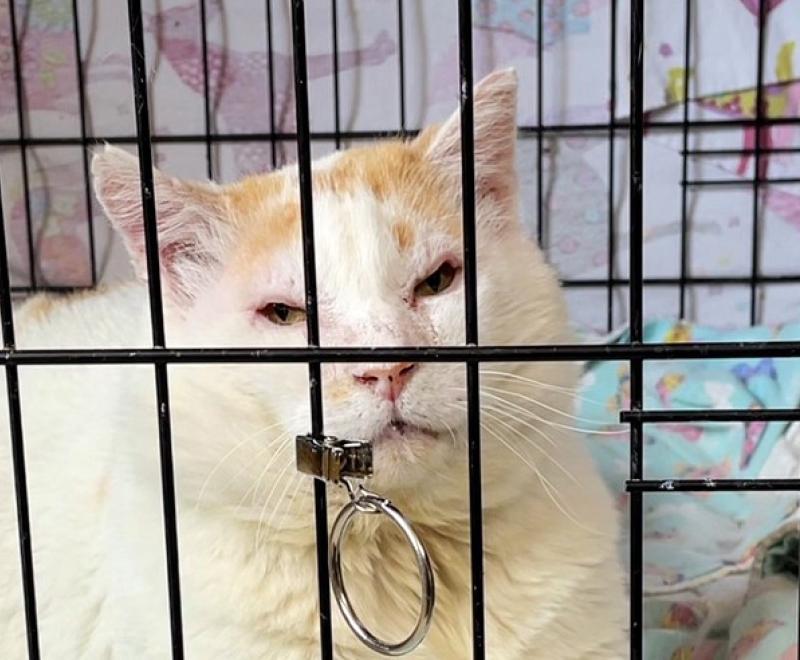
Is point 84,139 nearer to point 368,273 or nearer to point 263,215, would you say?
point 263,215

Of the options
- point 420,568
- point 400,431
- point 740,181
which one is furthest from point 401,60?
point 420,568

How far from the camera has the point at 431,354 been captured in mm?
626

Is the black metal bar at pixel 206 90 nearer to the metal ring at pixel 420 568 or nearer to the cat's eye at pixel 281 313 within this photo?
the cat's eye at pixel 281 313

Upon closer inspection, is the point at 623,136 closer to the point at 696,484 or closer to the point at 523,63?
the point at 523,63

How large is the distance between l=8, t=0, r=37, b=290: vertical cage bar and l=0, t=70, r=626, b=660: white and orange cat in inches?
43.5

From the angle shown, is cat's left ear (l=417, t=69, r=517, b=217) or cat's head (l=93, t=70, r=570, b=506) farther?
cat's left ear (l=417, t=69, r=517, b=217)

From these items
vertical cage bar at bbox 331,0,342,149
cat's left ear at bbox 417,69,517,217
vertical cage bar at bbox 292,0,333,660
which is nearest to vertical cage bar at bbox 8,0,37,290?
vertical cage bar at bbox 331,0,342,149

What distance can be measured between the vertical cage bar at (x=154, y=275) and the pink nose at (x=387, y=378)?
0.14m

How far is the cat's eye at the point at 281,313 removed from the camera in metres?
0.81

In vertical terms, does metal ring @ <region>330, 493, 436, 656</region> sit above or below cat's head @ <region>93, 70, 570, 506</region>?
below

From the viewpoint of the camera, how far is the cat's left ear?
2.89 feet

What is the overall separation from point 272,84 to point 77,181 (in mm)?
433

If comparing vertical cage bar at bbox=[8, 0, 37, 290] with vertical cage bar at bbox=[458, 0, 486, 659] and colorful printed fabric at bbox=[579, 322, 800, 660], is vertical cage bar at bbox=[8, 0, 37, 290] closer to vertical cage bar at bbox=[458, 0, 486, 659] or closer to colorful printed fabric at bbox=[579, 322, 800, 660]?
colorful printed fabric at bbox=[579, 322, 800, 660]

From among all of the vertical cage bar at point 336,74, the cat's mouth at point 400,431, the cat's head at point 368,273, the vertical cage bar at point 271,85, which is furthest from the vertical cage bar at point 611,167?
the cat's mouth at point 400,431
